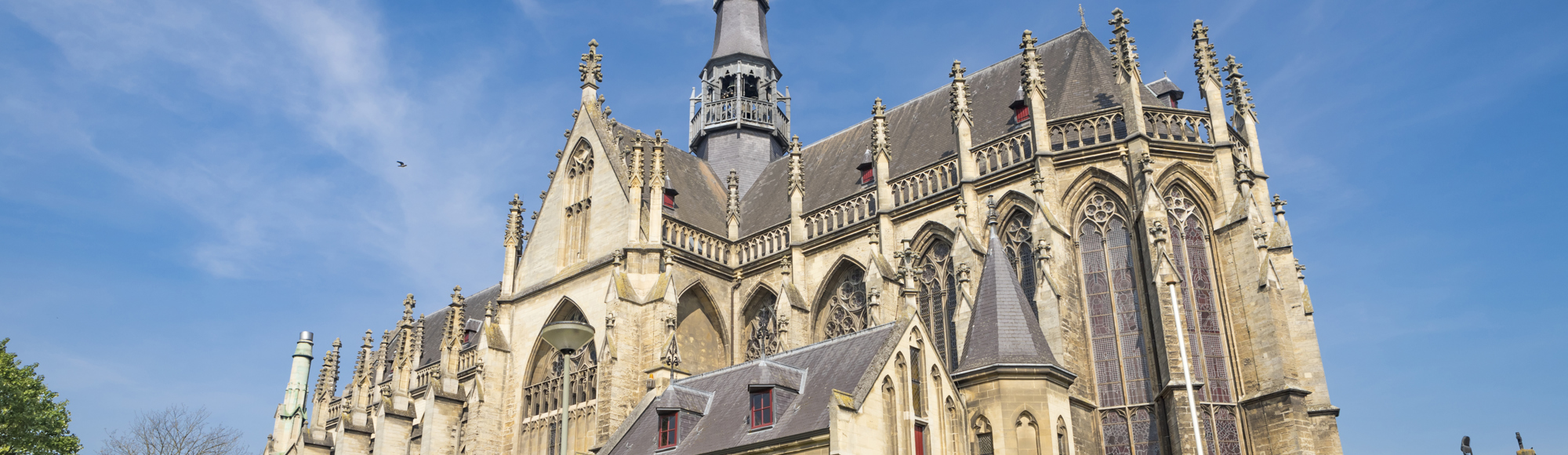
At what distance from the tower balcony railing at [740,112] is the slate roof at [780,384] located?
16085 millimetres

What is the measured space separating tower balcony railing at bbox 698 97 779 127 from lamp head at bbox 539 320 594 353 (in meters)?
23.4

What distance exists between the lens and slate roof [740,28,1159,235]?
77.9 ft

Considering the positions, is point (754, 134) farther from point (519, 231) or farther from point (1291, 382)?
point (1291, 382)

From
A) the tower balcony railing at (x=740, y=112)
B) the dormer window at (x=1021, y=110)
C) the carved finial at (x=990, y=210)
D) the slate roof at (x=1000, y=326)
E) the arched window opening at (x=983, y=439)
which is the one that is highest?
the tower balcony railing at (x=740, y=112)

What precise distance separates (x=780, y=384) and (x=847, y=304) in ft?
25.7

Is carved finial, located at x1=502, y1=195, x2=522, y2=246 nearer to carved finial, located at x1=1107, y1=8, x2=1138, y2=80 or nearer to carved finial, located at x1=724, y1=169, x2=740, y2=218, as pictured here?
carved finial, located at x1=724, y1=169, x2=740, y2=218

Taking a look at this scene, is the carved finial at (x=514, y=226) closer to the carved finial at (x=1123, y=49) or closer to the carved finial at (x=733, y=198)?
the carved finial at (x=733, y=198)

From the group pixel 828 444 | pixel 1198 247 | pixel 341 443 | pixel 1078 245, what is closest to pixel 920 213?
pixel 1078 245

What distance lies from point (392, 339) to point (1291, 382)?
34871 millimetres

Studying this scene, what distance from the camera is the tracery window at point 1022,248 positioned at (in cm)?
2108

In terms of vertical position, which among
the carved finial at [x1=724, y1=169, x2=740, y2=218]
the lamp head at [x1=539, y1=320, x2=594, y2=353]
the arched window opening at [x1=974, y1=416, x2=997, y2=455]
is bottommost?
the arched window opening at [x1=974, y1=416, x2=997, y2=455]

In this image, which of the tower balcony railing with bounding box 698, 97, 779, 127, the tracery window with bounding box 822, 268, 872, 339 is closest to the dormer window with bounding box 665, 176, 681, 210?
the tracery window with bounding box 822, 268, 872, 339

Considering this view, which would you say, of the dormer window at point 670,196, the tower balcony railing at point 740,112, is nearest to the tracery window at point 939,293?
the dormer window at point 670,196

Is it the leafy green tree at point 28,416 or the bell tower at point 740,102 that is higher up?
the bell tower at point 740,102
